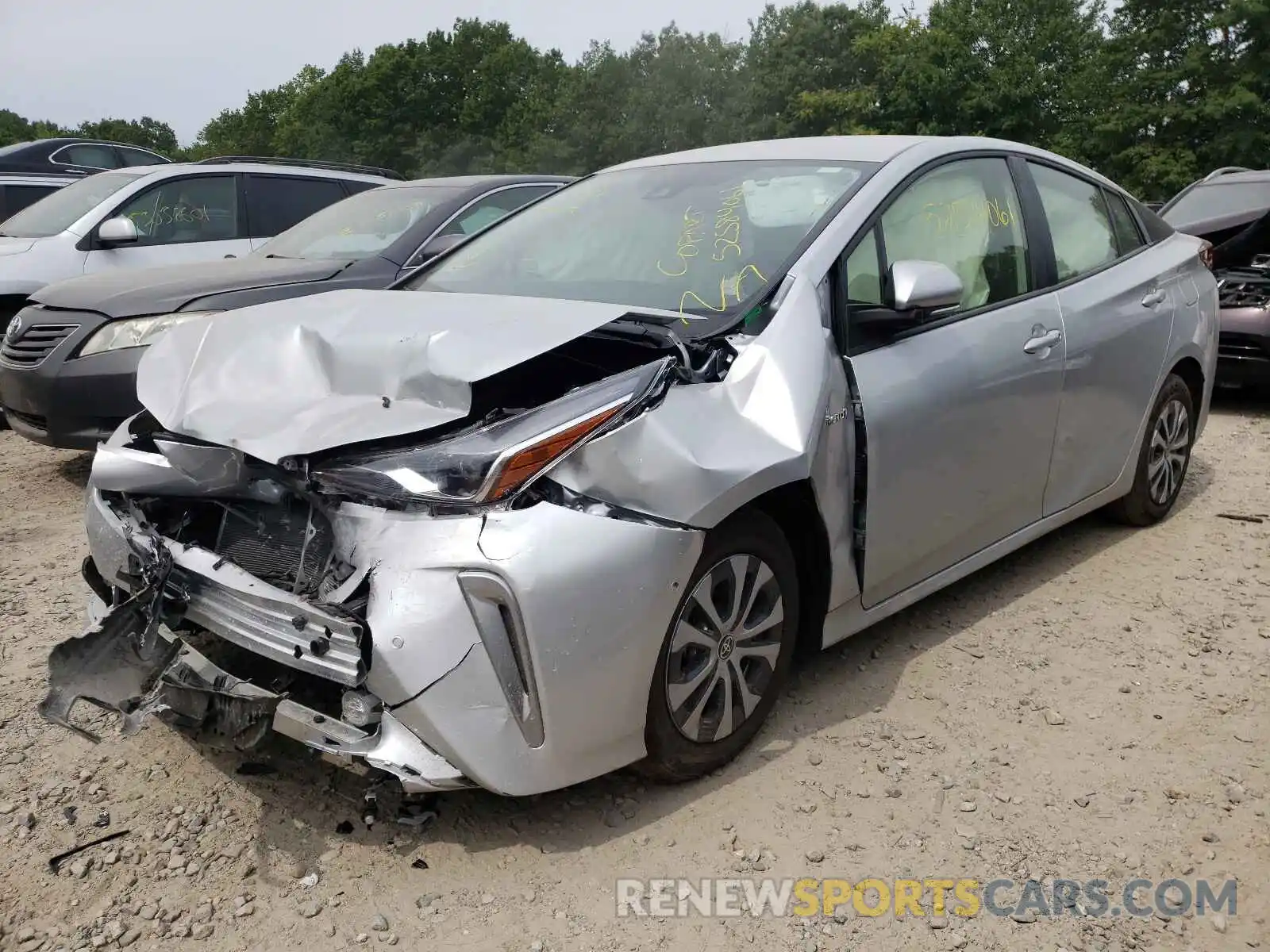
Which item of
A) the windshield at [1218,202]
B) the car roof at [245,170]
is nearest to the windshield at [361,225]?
the car roof at [245,170]

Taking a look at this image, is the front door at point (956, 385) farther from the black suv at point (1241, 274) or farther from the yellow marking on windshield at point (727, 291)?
the black suv at point (1241, 274)

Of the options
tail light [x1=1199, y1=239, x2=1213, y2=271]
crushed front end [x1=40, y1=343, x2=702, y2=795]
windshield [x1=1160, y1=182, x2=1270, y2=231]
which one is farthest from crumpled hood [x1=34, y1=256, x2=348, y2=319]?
windshield [x1=1160, y1=182, x2=1270, y2=231]

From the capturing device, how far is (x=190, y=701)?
2.43m

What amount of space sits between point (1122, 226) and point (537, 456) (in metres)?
3.35

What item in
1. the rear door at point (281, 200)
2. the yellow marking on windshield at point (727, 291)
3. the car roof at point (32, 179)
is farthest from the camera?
the car roof at point (32, 179)

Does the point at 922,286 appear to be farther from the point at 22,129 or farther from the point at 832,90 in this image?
the point at 22,129

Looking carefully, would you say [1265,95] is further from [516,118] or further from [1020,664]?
[516,118]

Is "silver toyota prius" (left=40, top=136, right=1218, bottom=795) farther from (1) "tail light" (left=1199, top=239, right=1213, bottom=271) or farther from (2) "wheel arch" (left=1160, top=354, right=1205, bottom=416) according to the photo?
(1) "tail light" (left=1199, top=239, right=1213, bottom=271)

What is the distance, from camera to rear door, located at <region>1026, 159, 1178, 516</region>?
3.88 metres

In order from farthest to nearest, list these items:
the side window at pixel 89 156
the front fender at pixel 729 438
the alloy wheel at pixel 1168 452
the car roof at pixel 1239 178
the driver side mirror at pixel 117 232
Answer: the side window at pixel 89 156 → the car roof at pixel 1239 178 → the driver side mirror at pixel 117 232 → the alloy wheel at pixel 1168 452 → the front fender at pixel 729 438

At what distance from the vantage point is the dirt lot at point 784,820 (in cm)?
229

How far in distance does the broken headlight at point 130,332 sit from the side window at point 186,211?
8.08 ft

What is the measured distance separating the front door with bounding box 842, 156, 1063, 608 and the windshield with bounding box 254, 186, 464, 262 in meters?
3.46

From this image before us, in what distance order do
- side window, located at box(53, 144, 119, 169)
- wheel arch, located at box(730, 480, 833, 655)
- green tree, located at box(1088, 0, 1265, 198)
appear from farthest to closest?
green tree, located at box(1088, 0, 1265, 198) → side window, located at box(53, 144, 119, 169) → wheel arch, located at box(730, 480, 833, 655)
